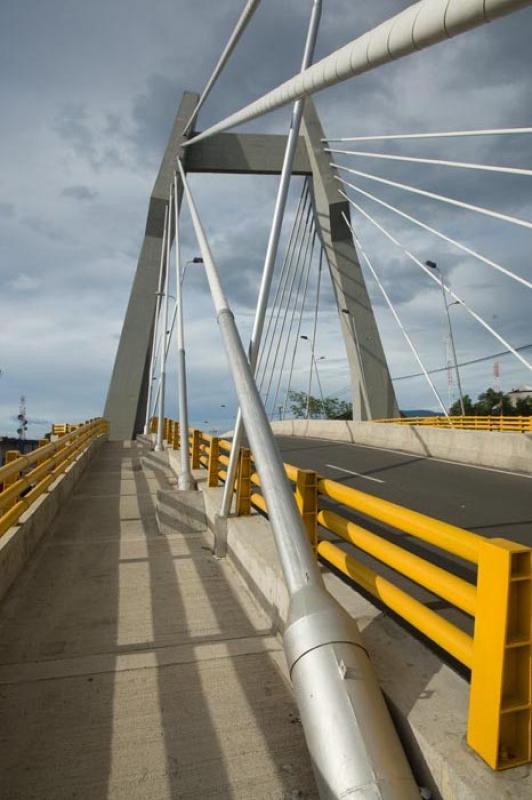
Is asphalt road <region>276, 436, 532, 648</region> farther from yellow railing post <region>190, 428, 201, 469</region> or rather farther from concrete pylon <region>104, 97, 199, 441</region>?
concrete pylon <region>104, 97, 199, 441</region>

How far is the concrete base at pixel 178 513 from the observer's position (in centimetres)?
842

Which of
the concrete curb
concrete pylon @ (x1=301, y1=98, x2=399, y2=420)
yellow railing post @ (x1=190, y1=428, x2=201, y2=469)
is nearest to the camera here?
the concrete curb

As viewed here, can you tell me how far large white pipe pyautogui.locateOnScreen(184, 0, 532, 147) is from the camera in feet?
8.70

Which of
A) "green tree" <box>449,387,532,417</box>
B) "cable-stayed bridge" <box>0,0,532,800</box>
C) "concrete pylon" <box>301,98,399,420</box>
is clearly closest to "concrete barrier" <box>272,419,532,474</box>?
"concrete pylon" <box>301,98,399,420</box>

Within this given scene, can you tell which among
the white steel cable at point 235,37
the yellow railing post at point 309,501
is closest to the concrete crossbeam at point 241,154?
the white steel cable at point 235,37

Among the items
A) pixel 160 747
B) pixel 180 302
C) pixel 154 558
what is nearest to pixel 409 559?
pixel 160 747

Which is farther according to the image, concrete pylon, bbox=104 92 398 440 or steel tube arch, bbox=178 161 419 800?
concrete pylon, bbox=104 92 398 440

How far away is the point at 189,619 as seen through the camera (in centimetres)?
511

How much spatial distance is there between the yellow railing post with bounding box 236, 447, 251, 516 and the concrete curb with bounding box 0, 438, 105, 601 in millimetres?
2436

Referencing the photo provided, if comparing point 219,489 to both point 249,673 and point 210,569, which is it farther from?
A: point 249,673

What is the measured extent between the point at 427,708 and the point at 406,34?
11.0 feet

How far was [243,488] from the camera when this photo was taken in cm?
742

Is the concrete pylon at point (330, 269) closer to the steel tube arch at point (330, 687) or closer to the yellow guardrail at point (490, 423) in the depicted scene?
the yellow guardrail at point (490, 423)

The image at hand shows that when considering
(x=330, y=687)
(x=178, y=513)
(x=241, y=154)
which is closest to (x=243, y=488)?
(x=178, y=513)
